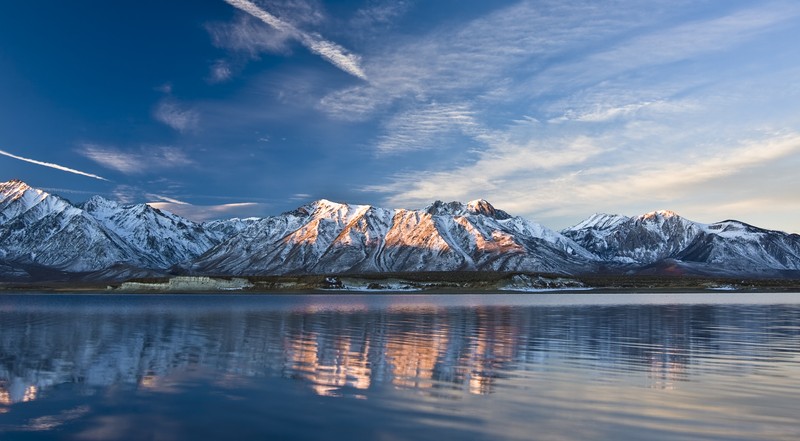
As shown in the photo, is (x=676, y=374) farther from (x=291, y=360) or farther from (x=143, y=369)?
(x=143, y=369)

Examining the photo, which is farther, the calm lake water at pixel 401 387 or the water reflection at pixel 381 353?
the water reflection at pixel 381 353

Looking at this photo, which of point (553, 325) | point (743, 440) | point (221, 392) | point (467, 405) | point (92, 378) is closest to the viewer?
point (743, 440)

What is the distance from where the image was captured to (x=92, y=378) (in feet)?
83.6

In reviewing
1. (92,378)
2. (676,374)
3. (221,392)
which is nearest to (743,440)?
(676,374)

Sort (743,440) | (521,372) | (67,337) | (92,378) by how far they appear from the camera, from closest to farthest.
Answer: (743,440) → (92,378) → (521,372) → (67,337)

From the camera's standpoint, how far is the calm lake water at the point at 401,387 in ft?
55.6

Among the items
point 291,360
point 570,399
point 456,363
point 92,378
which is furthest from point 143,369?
point 570,399

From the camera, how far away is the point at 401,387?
23438 millimetres

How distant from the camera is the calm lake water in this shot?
16.9 meters

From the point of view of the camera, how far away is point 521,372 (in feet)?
89.3

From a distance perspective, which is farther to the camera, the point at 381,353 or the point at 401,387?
the point at 381,353

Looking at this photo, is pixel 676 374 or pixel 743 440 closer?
pixel 743 440

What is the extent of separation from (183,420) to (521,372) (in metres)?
15.0

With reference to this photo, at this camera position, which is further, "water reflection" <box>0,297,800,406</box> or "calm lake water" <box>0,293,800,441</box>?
"water reflection" <box>0,297,800,406</box>
